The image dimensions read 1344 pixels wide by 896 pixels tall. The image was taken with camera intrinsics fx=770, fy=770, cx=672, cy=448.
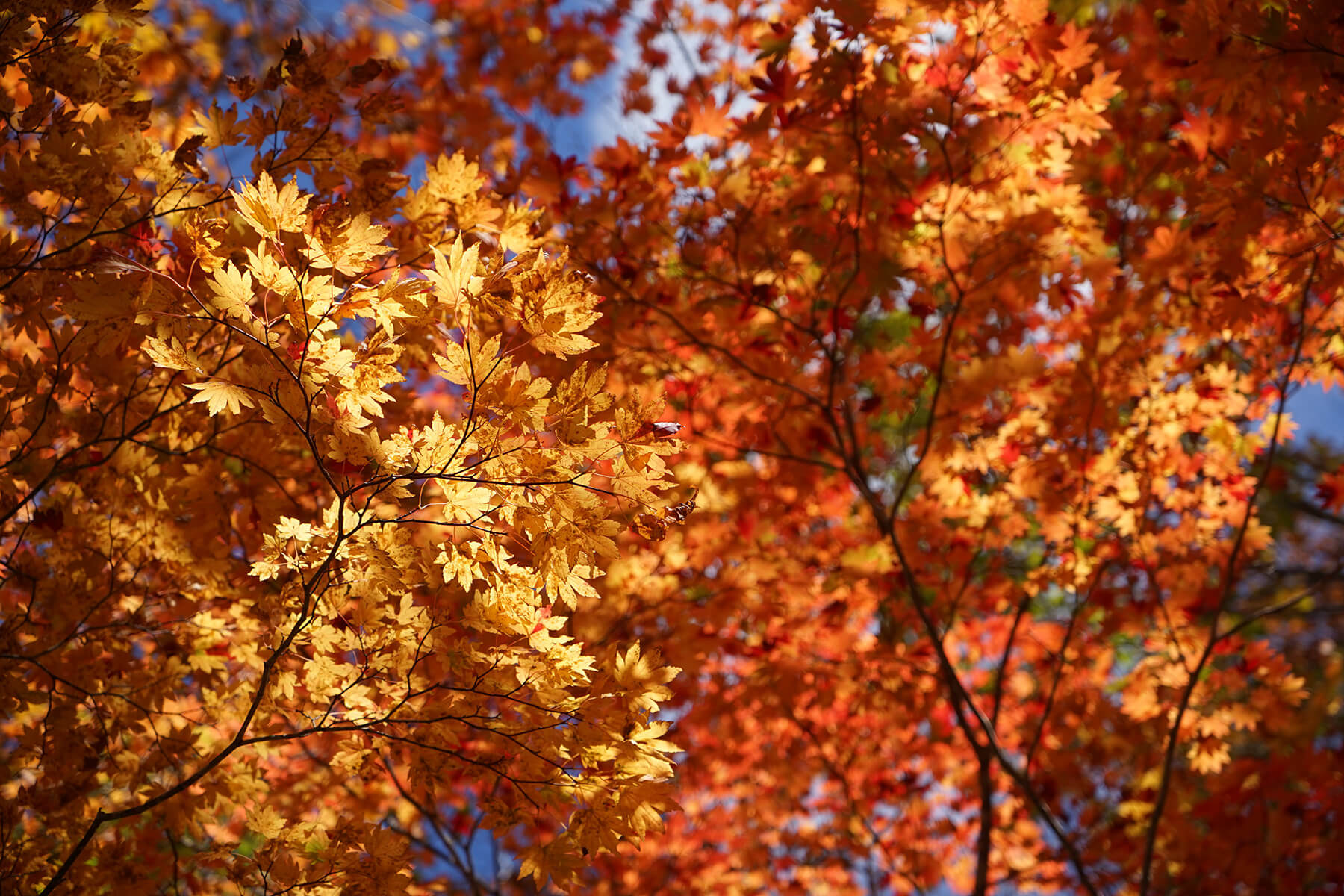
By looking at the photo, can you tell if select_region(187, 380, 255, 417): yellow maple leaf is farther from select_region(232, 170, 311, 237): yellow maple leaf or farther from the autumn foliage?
select_region(232, 170, 311, 237): yellow maple leaf

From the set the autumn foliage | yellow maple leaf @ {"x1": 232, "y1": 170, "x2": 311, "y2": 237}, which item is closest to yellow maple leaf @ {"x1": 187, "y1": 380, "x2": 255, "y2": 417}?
the autumn foliage

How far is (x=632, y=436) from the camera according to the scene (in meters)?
1.56

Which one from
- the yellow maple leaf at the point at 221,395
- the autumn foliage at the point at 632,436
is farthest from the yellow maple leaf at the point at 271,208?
the yellow maple leaf at the point at 221,395

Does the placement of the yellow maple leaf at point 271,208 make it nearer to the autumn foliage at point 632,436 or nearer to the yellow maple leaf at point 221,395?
the autumn foliage at point 632,436

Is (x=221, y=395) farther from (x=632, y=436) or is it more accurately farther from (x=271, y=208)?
(x=632, y=436)

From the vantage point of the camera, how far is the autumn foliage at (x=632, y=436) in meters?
1.57

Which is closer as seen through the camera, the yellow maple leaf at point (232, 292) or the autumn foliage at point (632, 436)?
the yellow maple leaf at point (232, 292)

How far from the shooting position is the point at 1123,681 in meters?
4.22

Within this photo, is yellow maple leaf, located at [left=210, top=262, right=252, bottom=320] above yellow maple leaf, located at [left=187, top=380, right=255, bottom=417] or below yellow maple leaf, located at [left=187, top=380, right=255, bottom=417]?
above

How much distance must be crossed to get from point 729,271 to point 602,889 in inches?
194

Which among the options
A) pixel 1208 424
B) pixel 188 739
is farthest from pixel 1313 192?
pixel 188 739

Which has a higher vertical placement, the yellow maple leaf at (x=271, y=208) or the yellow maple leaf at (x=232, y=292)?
the yellow maple leaf at (x=271, y=208)

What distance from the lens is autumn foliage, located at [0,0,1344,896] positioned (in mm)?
1569

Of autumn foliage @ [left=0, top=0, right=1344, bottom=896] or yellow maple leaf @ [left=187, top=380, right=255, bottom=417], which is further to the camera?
autumn foliage @ [left=0, top=0, right=1344, bottom=896]
